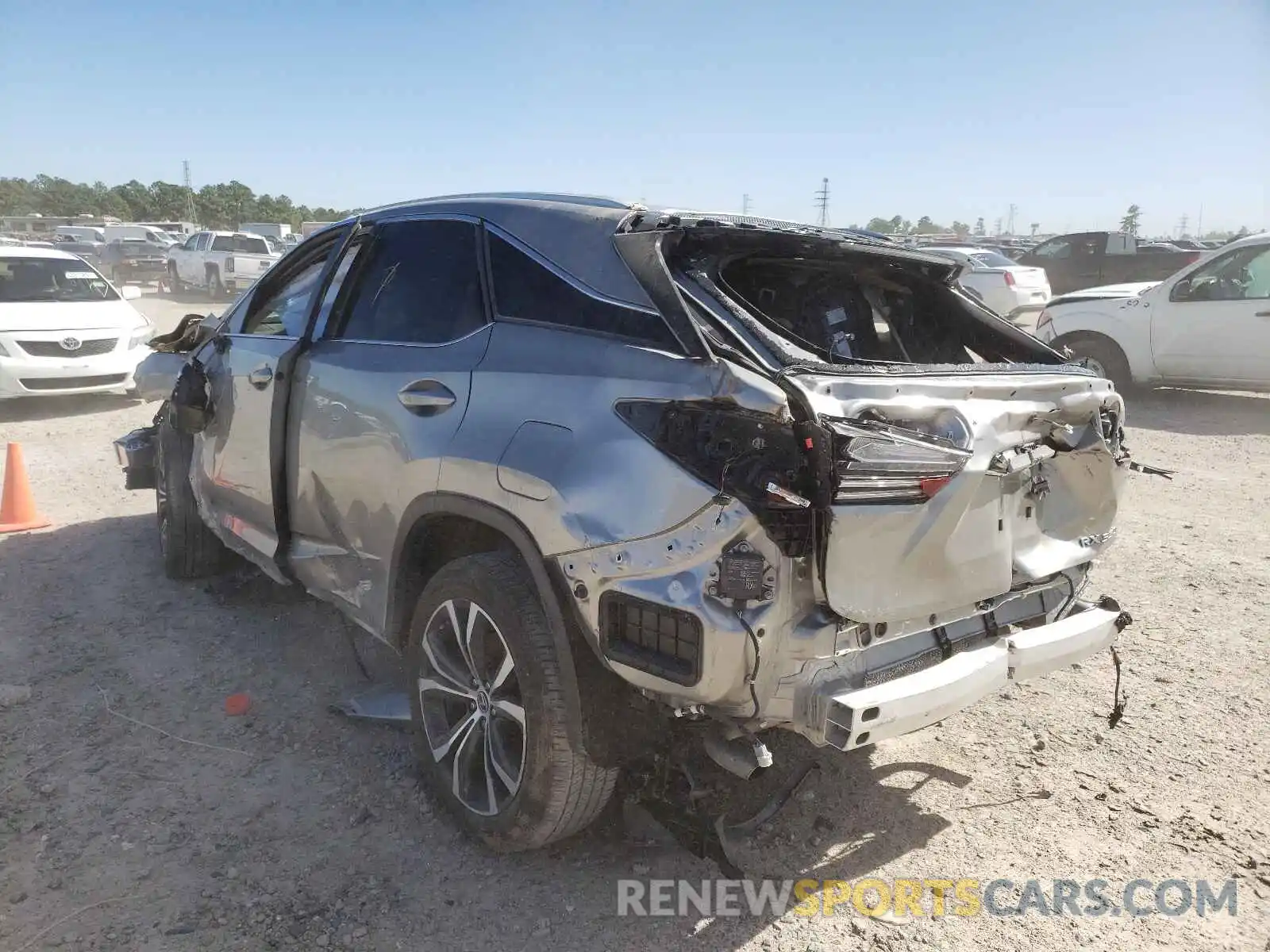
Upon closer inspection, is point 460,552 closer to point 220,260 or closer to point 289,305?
point 289,305

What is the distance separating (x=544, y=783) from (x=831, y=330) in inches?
73.6

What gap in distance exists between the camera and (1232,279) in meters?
9.64

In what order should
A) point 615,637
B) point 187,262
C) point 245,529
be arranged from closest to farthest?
1. point 615,637
2. point 245,529
3. point 187,262

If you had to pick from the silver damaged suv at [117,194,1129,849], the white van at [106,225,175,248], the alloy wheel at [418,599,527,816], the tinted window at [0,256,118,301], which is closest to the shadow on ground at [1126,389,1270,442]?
the silver damaged suv at [117,194,1129,849]

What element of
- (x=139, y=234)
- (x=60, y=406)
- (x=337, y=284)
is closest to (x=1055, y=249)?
(x=60, y=406)

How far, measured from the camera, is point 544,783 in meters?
2.60

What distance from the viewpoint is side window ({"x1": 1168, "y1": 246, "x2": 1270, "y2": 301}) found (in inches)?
372

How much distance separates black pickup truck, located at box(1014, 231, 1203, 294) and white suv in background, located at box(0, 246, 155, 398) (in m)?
18.3

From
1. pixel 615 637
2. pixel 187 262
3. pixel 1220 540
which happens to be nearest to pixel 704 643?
pixel 615 637

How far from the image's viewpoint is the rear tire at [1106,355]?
10.5m

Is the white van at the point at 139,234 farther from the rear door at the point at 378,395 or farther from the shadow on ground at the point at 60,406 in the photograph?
the rear door at the point at 378,395

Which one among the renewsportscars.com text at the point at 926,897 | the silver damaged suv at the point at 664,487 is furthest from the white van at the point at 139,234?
the renewsportscars.com text at the point at 926,897

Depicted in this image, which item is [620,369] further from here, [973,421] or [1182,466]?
[1182,466]

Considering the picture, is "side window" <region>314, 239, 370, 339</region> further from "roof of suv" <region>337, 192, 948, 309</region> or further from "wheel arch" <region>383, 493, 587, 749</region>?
"wheel arch" <region>383, 493, 587, 749</region>
